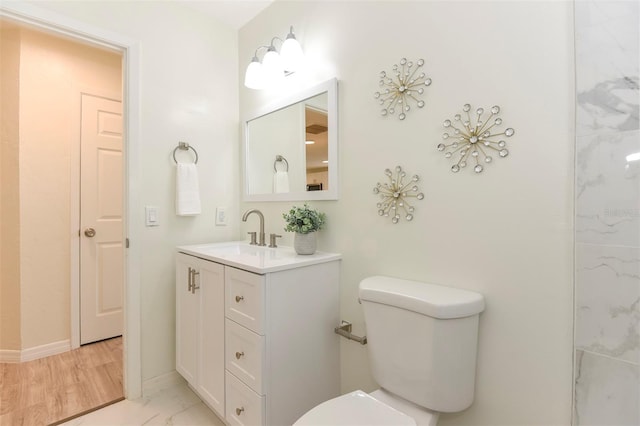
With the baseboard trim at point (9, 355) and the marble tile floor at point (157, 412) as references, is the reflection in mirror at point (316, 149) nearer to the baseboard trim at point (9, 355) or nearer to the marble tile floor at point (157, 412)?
the marble tile floor at point (157, 412)

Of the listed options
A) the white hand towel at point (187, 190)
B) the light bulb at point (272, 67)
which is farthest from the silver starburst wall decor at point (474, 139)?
the white hand towel at point (187, 190)

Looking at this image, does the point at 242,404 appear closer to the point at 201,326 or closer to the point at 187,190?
the point at 201,326

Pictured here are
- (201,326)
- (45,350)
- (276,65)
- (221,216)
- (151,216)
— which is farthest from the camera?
(45,350)

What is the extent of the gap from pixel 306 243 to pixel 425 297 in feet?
2.10

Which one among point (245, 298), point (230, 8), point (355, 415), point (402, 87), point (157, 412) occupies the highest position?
point (230, 8)

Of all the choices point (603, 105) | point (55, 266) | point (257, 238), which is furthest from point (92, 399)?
point (603, 105)

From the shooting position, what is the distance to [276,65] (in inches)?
69.3

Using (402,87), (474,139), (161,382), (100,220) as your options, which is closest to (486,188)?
(474,139)

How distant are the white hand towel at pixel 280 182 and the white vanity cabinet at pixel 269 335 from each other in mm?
430

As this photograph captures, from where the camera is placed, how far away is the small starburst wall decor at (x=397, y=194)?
4.28 ft

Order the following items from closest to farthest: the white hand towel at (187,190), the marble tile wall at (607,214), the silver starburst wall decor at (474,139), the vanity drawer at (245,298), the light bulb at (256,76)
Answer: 1. the marble tile wall at (607,214)
2. the silver starburst wall decor at (474,139)
3. the vanity drawer at (245,298)
4. the light bulb at (256,76)
5. the white hand towel at (187,190)

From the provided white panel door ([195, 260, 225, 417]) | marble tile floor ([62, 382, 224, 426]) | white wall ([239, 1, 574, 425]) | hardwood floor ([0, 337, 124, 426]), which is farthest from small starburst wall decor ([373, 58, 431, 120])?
hardwood floor ([0, 337, 124, 426])

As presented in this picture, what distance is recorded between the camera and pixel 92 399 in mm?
1787

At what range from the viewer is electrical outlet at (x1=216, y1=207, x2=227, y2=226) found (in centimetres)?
217
